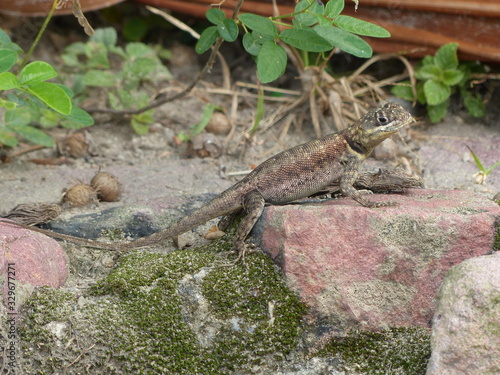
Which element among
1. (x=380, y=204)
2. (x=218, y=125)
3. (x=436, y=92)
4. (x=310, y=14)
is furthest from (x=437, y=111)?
(x=380, y=204)

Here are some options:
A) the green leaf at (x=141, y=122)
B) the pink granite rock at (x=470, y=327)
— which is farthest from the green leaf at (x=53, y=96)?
the green leaf at (x=141, y=122)

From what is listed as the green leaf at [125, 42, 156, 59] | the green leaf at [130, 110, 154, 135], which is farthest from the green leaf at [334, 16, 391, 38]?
the green leaf at [125, 42, 156, 59]

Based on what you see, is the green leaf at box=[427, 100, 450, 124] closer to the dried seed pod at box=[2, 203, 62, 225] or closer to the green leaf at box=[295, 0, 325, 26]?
the green leaf at box=[295, 0, 325, 26]

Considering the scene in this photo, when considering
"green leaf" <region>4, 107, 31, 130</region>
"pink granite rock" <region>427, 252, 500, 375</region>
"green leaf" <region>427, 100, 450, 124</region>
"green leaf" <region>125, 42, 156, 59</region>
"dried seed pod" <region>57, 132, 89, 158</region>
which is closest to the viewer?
"pink granite rock" <region>427, 252, 500, 375</region>

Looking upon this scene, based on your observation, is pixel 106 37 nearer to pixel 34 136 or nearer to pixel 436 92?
pixel 34 136

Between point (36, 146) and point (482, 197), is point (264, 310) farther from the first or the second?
point (36, 146)
